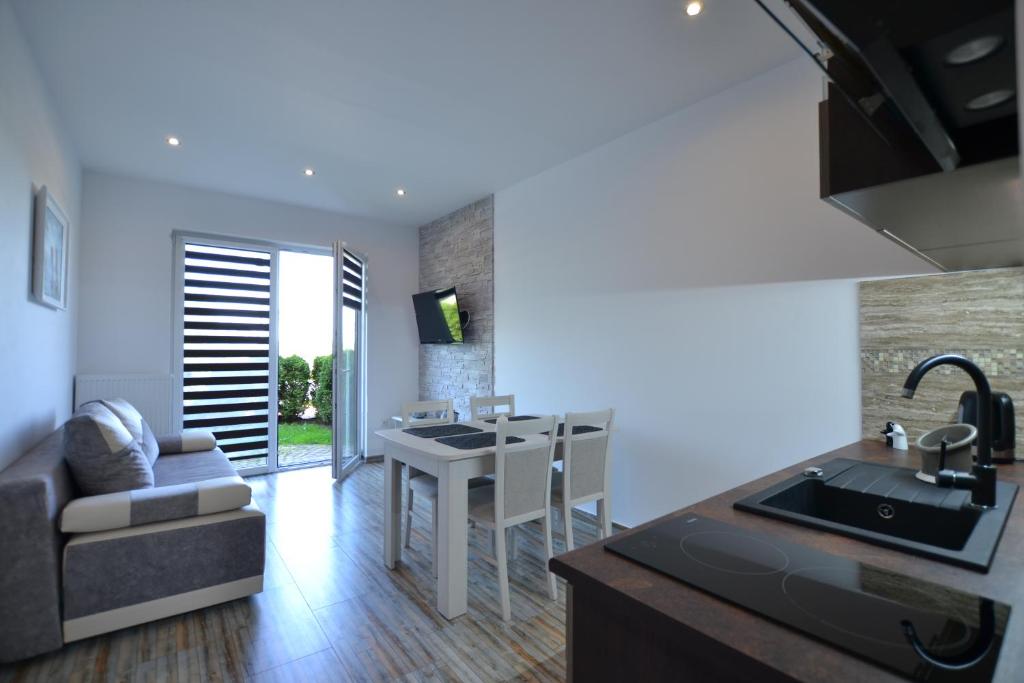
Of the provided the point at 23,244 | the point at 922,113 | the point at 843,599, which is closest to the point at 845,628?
the point at 843,599

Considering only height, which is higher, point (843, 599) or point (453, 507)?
point (843, 599)

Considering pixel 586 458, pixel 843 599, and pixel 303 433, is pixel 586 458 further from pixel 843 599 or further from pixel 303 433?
pixel 303 433

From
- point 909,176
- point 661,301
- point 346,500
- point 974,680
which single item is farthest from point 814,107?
point 346,500

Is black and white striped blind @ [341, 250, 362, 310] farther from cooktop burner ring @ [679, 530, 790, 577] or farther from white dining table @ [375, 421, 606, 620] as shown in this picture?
cooktop burner ring @ [679, 530, 790, 577]

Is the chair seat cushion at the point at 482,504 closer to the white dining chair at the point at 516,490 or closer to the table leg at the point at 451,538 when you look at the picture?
the white dining chair at the point at 516,490

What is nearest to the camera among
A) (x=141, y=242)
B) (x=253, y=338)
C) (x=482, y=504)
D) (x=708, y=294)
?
(x=482, y=504)

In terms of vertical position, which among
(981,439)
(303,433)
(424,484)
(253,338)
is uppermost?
(253,338)

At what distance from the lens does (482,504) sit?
253 centimetres

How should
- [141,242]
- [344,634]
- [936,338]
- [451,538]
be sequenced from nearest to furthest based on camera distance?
[936,338] → [344,634] → [451,538] → [141,242]

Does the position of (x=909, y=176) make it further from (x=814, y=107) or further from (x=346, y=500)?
(x=346, y=500)

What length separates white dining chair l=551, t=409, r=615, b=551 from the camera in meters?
2.59

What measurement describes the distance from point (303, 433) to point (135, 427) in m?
3.37

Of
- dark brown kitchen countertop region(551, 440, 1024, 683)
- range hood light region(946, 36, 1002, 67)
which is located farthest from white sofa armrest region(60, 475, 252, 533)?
range hood light region(946, 36, 1002, 67)

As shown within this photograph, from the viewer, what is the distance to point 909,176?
0.90 m
